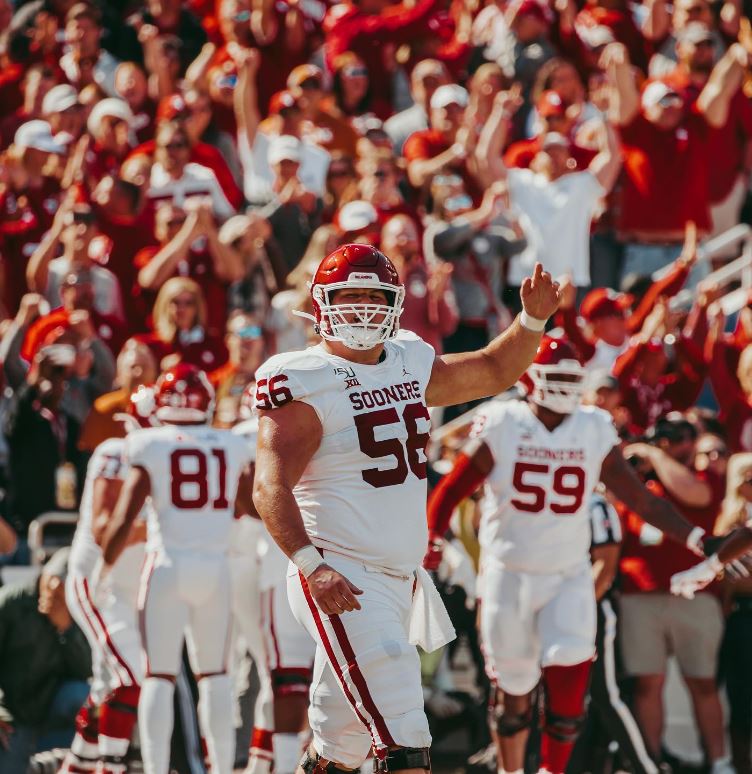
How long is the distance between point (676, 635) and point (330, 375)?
12.9ft

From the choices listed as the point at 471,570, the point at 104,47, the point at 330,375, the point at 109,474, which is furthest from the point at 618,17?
the point at 330,375

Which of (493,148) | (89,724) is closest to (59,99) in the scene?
(493,148)

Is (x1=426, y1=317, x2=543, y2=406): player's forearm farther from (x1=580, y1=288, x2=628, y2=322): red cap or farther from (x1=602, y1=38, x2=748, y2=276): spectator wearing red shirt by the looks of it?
(x1=602, y1=38, x2=748, y2=276): spectator wearing red shirt

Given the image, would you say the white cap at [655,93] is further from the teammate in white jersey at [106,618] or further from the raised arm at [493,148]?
the teammate in white jersey at [106,618]

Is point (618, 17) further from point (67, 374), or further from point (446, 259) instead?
point (67, 374)

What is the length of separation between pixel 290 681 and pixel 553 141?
4195 mm

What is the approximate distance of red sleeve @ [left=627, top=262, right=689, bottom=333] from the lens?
10.9 m

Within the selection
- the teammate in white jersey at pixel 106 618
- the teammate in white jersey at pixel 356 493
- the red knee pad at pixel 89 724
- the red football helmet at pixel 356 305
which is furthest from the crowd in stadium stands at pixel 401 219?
the red football helmet at pixel 356 305

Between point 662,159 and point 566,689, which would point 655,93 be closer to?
point 662,159

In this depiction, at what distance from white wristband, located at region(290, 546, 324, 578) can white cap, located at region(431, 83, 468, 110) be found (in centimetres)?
657

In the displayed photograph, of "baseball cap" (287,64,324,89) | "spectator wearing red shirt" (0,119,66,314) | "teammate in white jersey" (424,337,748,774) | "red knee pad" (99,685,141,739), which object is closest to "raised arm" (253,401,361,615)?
"teammate in white jersey" (424,337,748,774)

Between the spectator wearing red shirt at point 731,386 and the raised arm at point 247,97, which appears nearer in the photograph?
the spectator wearing red shirt at point 731,386

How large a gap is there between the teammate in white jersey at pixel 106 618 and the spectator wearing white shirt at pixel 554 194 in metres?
3.19

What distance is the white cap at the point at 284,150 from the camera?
1180 centimetres
